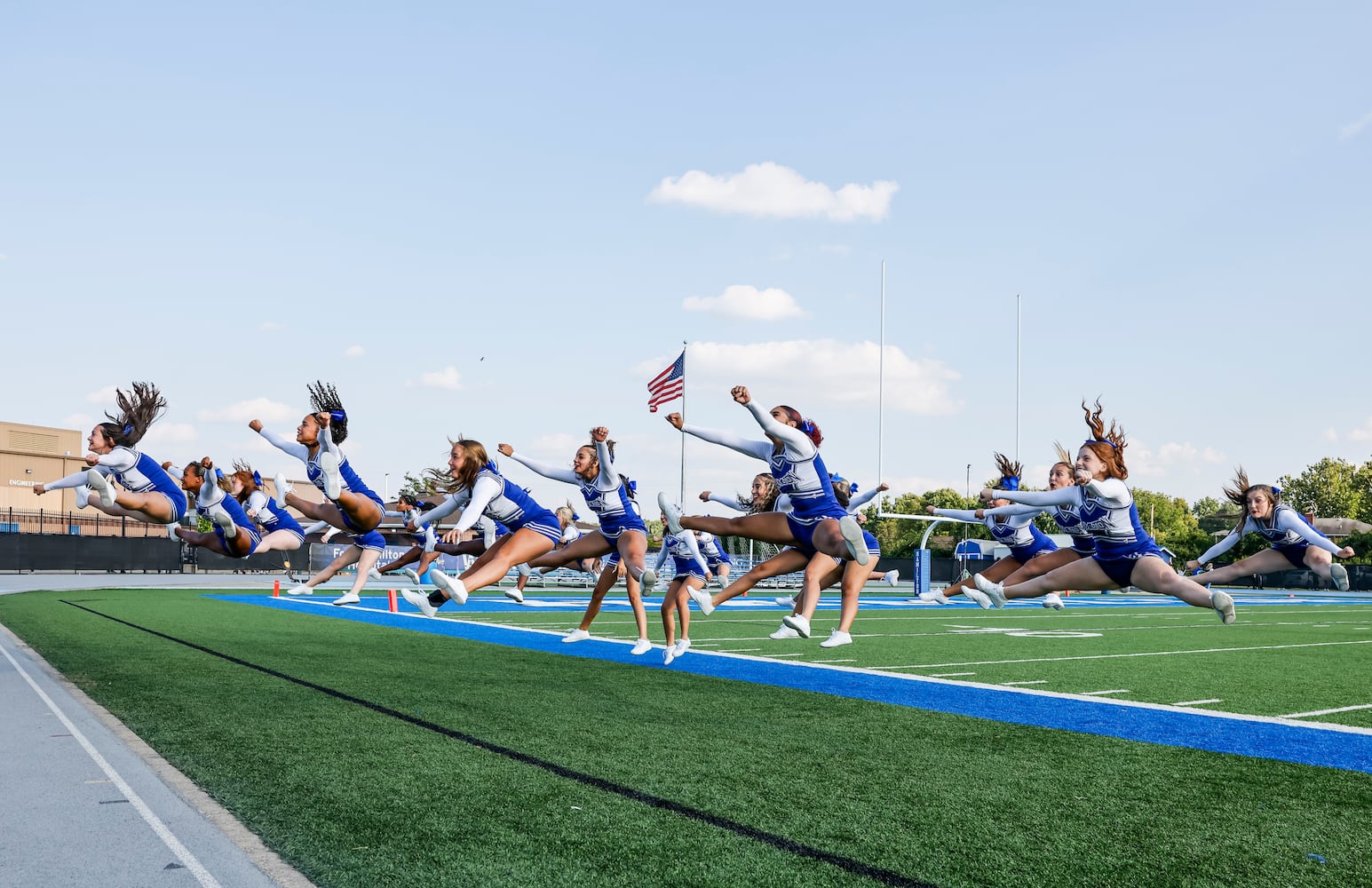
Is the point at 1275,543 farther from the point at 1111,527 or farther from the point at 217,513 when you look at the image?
the point at 217,513

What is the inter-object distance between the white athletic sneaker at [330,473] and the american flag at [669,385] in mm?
10582

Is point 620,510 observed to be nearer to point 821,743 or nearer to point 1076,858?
point 821,743

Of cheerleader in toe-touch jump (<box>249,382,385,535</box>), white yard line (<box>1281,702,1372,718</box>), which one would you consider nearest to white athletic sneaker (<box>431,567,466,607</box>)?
cheerleader in toe-touch jump (<box>249,382,385,535</box>)

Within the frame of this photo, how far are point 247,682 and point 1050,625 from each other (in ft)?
60.3

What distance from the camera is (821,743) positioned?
7.99 m

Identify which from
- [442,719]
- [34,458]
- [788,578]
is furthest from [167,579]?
[442,719]

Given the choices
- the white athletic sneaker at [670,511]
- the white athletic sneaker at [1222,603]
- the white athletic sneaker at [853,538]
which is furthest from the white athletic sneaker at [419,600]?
the white athletic sneaker at [1222,603]

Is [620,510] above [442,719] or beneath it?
above

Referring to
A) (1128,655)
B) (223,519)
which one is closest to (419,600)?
(223,519)

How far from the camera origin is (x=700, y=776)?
668 cm

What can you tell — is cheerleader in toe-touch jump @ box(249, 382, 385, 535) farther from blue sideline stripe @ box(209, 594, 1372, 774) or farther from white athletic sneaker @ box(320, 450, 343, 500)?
blue sideline stripe @ box(209, 594, 1372, 774)

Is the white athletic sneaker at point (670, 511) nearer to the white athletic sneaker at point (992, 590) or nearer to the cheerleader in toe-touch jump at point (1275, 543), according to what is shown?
the white athletic sneaker at point (992, 590)

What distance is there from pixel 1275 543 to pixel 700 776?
393 cm

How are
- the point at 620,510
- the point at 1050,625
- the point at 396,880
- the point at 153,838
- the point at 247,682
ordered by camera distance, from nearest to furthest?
the point at 396,880
the point at 153,838
the point at 620,510
the point at 247,682
the point at 1050,625
